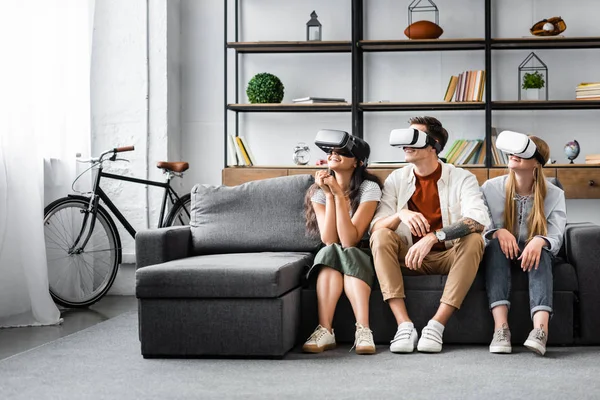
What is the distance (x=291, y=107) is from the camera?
5.44 meters

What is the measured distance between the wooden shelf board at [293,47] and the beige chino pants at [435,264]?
7.81 feet

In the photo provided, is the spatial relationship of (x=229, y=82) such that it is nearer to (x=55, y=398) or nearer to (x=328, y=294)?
(x=328, y=294)

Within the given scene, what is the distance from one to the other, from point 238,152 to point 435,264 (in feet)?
7.70

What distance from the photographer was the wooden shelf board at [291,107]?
17.7ft

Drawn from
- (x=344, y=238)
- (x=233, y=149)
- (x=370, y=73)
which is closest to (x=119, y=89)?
(x=233, y=149)

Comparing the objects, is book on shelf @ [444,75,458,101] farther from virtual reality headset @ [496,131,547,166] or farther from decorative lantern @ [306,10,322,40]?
virtual reality headset @ [496,131,547,166]

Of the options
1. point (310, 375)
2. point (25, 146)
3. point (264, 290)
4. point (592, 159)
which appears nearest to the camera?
point (310, 375)

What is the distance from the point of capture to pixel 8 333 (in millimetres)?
3865

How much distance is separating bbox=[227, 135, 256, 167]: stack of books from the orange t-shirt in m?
2.15

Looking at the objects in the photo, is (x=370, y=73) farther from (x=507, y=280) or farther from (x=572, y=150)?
(x=507, y=280)

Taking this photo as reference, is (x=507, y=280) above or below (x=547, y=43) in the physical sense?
below

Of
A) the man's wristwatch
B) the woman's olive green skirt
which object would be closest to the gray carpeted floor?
the woman's olive green skirt

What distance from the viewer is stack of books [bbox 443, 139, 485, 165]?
209 inches

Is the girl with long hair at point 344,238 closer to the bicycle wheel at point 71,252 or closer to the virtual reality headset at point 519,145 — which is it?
the virtual reality headset at point 519,145
